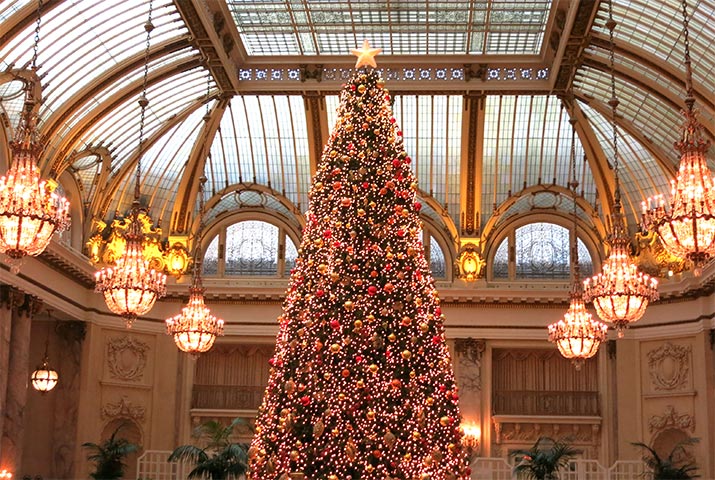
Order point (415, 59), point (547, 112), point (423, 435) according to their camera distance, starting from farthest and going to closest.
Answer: point (547, 112) → point (415, 59) → point (423, 435)

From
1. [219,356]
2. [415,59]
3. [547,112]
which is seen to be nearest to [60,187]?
[219,356]

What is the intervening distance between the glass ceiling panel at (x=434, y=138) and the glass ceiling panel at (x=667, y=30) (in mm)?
5553

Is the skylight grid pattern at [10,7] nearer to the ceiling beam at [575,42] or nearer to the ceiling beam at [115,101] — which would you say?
the ceiling beam at [115,101]

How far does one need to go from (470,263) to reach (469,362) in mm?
2812

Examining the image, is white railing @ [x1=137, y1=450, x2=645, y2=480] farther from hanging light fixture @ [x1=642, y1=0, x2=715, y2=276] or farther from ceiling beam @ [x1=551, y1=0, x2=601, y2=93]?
hanging light fixture @ [x1=642, y1=0, x2=715, y2=276]

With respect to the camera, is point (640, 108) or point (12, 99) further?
point (640, 108)

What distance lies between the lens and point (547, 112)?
27.5 m

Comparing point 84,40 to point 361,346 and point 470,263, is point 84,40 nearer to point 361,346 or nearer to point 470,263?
point 361,346

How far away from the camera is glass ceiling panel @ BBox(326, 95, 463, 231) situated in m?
27.5

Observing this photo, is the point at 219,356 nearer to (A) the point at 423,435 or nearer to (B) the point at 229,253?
(B) the point at 229,253

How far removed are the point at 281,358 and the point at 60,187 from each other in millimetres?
13650

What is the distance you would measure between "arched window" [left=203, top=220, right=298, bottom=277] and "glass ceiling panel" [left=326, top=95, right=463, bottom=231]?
3.91 m

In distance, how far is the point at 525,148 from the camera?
28438 millimetres

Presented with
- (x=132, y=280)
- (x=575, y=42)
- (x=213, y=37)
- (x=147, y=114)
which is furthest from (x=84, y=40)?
(x=575, y=42)
